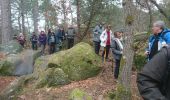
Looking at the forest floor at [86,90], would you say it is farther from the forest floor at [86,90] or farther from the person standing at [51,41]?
the person standing at [51,41]

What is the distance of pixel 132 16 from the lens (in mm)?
9477

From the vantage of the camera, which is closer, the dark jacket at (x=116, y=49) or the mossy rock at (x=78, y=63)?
the dark jacket at (x=116, y=49)

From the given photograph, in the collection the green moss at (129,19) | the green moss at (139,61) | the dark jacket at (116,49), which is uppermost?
the green moss at (129,19)

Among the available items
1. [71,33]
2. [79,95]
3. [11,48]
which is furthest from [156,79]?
[11,48]

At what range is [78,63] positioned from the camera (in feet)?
42.7

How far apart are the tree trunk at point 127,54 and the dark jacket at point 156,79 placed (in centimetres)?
647

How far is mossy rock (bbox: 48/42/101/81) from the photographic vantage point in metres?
12.8

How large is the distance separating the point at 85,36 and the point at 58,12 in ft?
20.1

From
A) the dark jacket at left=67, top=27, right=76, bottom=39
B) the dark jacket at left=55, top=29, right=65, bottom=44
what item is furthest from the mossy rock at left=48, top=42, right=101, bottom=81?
the dark jacket at left=55, top=29, right=65, bottom=44

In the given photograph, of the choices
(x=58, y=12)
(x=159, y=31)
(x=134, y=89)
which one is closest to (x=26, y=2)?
(x=58, y=12)

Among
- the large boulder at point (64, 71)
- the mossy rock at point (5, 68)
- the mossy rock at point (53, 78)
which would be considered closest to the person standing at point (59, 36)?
the mossy rock at point (5, 68)

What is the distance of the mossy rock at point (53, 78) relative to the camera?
39.7ft

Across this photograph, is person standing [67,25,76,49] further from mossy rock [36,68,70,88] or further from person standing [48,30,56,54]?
mossy rock [36,68,70,88]

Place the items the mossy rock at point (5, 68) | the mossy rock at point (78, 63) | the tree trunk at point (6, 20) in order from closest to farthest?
the mossy rock at point (78, 63), the mossy rock at point (5, 68), the tree trunk at point (6, 20)
